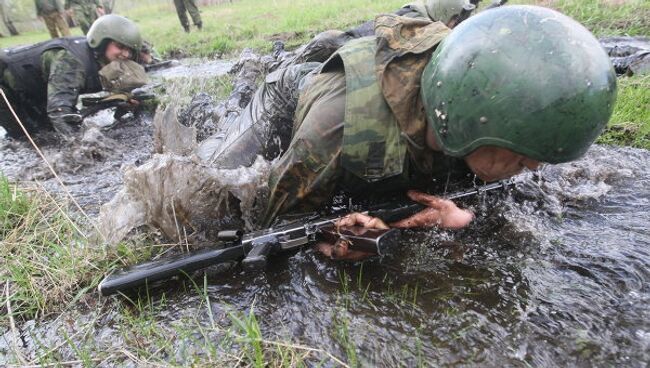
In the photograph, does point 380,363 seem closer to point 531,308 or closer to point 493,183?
point 531,308

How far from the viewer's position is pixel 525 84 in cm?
178

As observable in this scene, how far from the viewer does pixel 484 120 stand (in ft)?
6.32

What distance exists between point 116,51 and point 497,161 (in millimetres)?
5624

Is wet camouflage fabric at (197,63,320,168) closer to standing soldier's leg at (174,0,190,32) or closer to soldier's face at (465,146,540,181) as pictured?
soldier's face at (465,146,540,181)

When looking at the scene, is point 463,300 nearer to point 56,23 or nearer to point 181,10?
point 56,23

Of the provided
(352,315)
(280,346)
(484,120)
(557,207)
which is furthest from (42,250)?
(557,207)

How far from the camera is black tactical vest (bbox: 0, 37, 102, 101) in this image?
5613 millimetres

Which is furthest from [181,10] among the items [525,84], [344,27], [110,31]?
[525,84]

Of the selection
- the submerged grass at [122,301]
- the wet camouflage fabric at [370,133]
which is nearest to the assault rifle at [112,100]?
the submerged grass at [122,301]

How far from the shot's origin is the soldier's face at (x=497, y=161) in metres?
2.10

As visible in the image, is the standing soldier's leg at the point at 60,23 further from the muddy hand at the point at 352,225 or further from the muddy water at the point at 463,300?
the muddy hand at the point at 352,225

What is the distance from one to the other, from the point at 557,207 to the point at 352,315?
1.69m

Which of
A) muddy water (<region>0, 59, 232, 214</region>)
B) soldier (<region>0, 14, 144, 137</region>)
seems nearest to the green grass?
muddy water (<region>0, 59, 232, 214</region>)

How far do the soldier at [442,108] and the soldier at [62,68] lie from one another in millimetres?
4200
